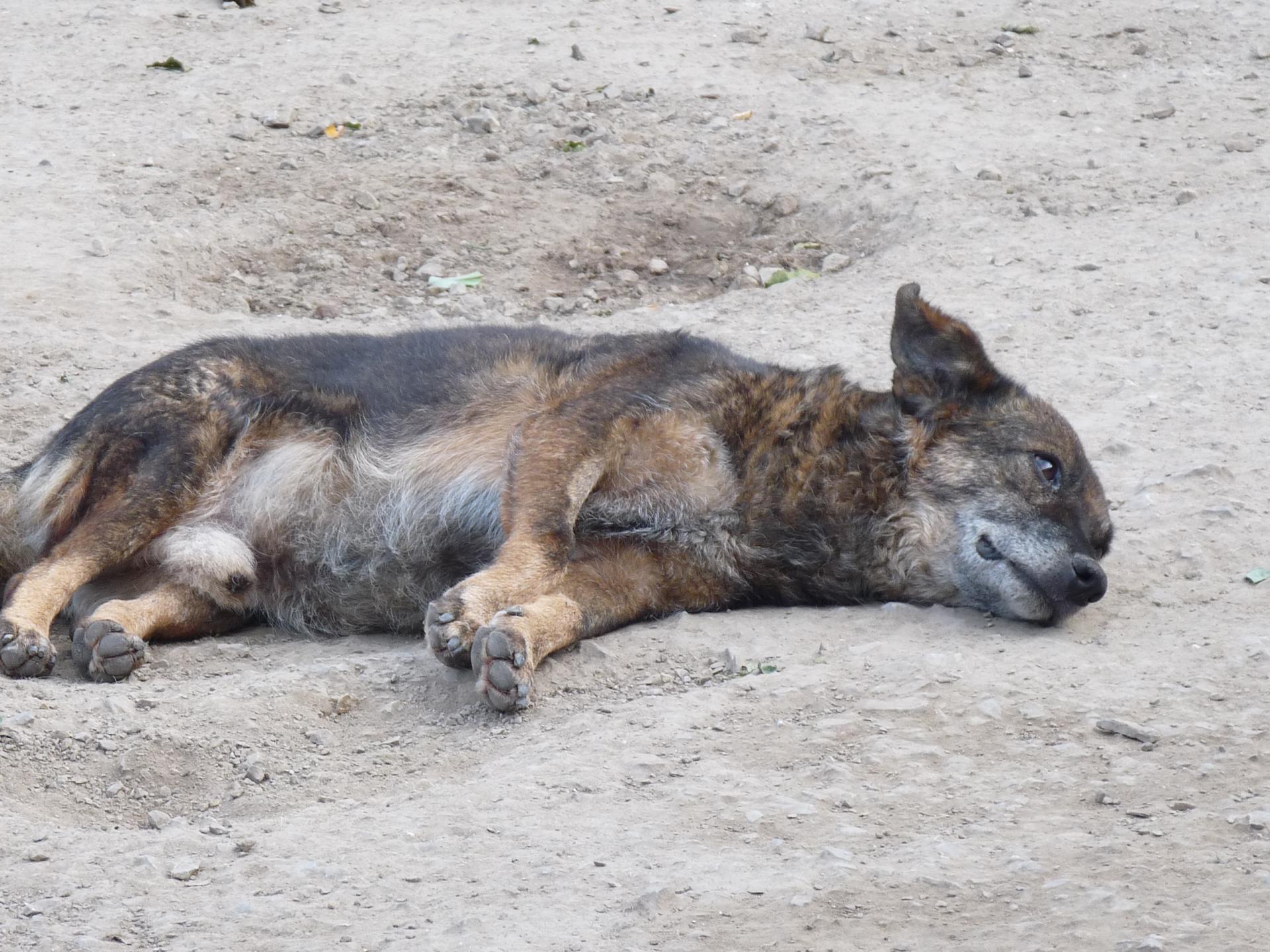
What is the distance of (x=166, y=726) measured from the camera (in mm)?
4660

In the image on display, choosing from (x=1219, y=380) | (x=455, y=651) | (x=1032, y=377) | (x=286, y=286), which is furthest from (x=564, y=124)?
(x=455, y=651)

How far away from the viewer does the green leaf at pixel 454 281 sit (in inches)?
355

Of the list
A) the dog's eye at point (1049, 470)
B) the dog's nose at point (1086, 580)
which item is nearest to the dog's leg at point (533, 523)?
the dog's eye at point (1049, 470)

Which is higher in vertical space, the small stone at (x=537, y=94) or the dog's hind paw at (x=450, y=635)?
the small stone at (x=537, y=94)

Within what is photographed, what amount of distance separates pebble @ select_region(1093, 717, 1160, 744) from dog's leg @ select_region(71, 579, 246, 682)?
3214 millimetres

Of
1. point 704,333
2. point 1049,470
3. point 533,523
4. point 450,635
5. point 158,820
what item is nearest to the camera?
point 158,820

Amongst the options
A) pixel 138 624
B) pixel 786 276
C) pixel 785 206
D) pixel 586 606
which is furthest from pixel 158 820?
pixel 785 206

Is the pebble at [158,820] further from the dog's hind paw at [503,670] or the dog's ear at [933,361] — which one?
the dog's ear at [933,361]

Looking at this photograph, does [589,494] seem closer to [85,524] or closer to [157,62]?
[85,524]

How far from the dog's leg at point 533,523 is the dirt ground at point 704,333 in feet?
A: 0.69

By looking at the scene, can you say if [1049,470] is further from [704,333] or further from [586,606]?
[704,333]

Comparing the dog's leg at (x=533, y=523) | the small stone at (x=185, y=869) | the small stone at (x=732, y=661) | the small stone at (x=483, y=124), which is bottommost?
the small stone at (x=732, y=661)

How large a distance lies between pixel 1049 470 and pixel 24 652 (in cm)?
374

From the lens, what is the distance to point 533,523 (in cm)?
552
